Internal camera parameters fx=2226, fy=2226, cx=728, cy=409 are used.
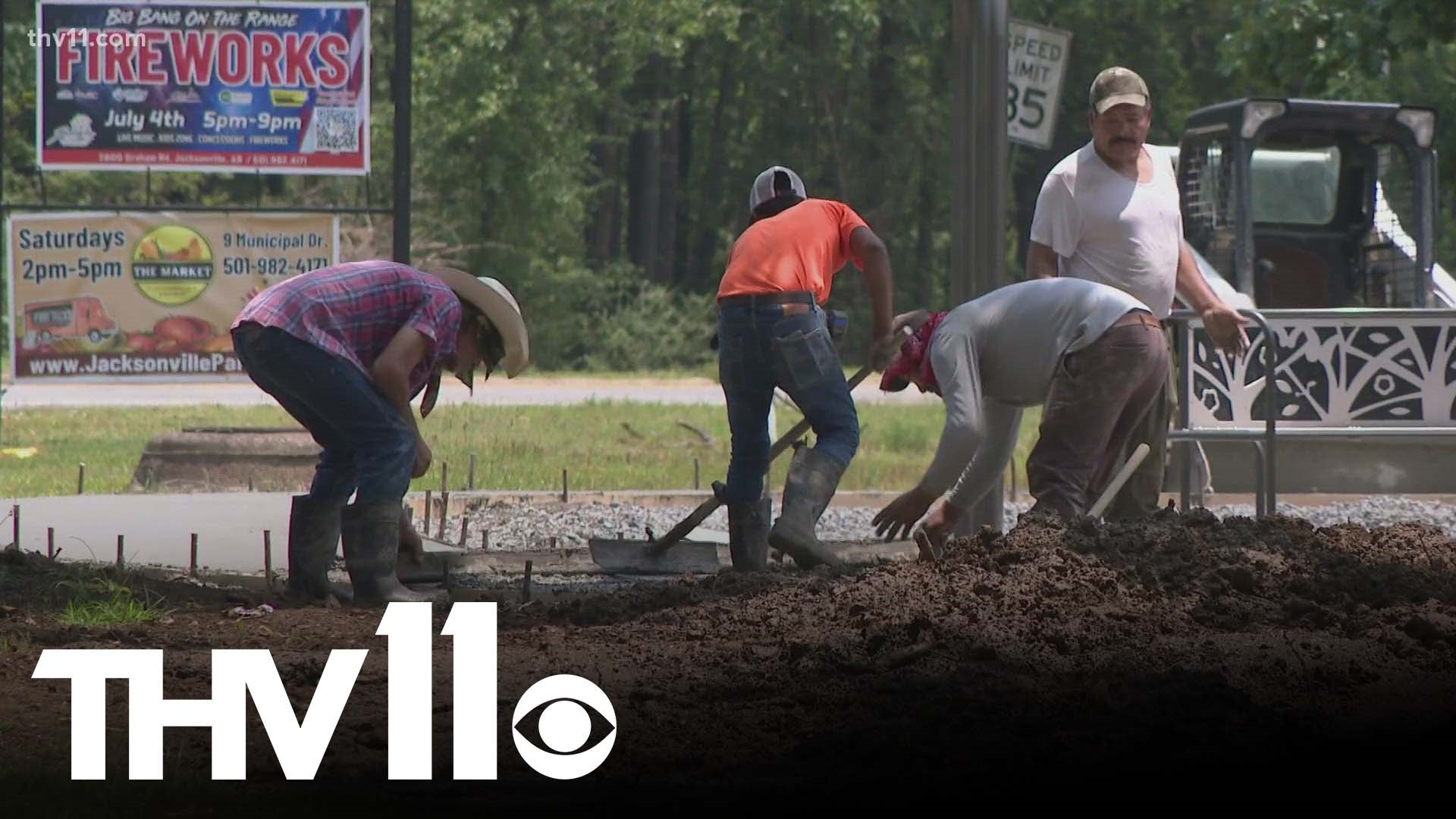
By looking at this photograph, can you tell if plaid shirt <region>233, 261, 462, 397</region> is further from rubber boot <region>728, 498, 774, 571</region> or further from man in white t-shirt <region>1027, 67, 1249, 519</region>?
man in white t-shirt <region>1027, 67, 1249, 519</region>

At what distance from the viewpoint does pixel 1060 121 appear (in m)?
39.9

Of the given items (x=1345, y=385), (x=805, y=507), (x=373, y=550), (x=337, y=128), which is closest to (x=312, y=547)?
(x=373, y=550)

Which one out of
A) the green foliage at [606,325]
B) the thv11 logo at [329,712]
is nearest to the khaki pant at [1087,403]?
the thv11 logo at [329,712]

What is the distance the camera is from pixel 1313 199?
48.6 ft

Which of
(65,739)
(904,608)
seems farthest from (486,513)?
(65,739)

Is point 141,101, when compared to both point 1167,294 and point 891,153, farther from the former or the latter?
point 891,153

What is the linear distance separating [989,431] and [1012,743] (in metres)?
2.88

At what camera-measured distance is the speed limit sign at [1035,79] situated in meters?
12.6

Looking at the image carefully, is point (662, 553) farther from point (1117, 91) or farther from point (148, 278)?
point (148, 278)

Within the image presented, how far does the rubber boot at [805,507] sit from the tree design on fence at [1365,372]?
7.77 ft

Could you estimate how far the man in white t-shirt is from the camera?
848 centimetres

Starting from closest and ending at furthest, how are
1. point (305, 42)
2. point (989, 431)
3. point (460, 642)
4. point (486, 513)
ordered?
point (460, 642), point (989, 431), point (486, 513), point (305, 42)

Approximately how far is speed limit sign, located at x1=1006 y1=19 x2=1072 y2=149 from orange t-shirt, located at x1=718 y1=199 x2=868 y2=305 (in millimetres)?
4282

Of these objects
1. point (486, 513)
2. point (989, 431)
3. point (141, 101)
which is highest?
point (141, 101)
